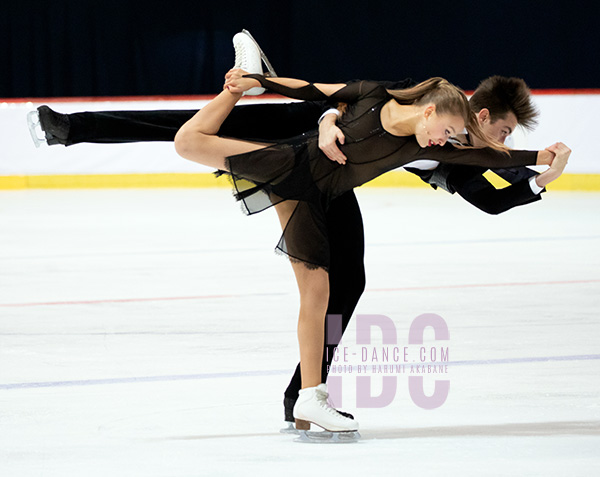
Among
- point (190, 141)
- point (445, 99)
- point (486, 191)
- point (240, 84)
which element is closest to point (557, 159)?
point (486, 191)

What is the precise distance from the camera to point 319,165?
2.79m

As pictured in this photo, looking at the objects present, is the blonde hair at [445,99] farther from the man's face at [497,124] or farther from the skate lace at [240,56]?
the skate lace at [240,56]

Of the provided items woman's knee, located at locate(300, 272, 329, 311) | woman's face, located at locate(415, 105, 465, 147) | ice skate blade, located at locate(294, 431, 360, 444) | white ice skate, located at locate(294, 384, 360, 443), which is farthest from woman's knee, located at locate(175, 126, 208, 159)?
ice skate blade, located at locate(294, 431, 360, 444)

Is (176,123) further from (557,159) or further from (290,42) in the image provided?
(290,42)

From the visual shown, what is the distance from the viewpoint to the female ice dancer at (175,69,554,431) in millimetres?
2760

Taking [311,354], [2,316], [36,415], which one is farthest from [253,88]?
[2,316]

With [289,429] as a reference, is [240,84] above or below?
above

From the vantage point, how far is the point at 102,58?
40.9 ft

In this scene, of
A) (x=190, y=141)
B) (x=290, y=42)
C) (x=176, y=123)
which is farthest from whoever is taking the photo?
(x=290, y=42)

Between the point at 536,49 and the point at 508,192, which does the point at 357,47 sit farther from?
the point at 508,192

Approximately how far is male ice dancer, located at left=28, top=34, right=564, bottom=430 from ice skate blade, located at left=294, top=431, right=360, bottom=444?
145mm

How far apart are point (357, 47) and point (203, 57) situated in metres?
1.95

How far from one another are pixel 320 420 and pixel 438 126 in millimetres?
856

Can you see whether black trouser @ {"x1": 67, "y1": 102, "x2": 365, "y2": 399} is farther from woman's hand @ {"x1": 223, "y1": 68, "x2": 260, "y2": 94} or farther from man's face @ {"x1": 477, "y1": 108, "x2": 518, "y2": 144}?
man's face @ {"x1": 477, "y1": 108, "x2": 518, "y2": 144}
